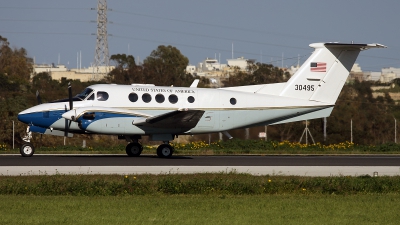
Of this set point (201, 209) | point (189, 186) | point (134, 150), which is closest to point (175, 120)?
point (134, 150)

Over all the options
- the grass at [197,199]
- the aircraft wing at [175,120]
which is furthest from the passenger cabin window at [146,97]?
the grass at [197,199]

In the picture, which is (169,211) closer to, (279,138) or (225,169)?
(225,169)

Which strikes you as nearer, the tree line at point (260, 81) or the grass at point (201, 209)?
the grass at point (201, 209)

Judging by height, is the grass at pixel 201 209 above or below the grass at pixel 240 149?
below

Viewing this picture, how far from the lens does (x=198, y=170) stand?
20094 mm

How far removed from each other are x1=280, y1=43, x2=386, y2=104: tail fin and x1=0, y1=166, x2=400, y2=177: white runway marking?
834 centimetres

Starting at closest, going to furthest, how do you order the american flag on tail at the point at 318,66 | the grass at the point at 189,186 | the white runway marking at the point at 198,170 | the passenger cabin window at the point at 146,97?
1. the grass at the point at 189,186
2. the white runway marking at the point at 198,170
3. the passenger cabin window at the point at 146,97
4. the american flag on tail at the point at 318,66

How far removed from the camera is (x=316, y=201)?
14656 millimetres

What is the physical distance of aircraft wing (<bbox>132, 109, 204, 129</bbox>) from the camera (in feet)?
82.7

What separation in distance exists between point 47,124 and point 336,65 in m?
13.1

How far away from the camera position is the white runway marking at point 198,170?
19.3 meters

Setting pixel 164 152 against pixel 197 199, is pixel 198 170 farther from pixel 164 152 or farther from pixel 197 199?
pixel 164 152

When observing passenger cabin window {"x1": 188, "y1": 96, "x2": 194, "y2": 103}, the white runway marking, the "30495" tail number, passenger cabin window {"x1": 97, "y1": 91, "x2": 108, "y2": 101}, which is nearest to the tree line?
the "30495" tail number

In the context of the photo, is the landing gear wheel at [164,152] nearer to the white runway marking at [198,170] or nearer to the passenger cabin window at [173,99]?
the passenger cabin window at [173,99]
